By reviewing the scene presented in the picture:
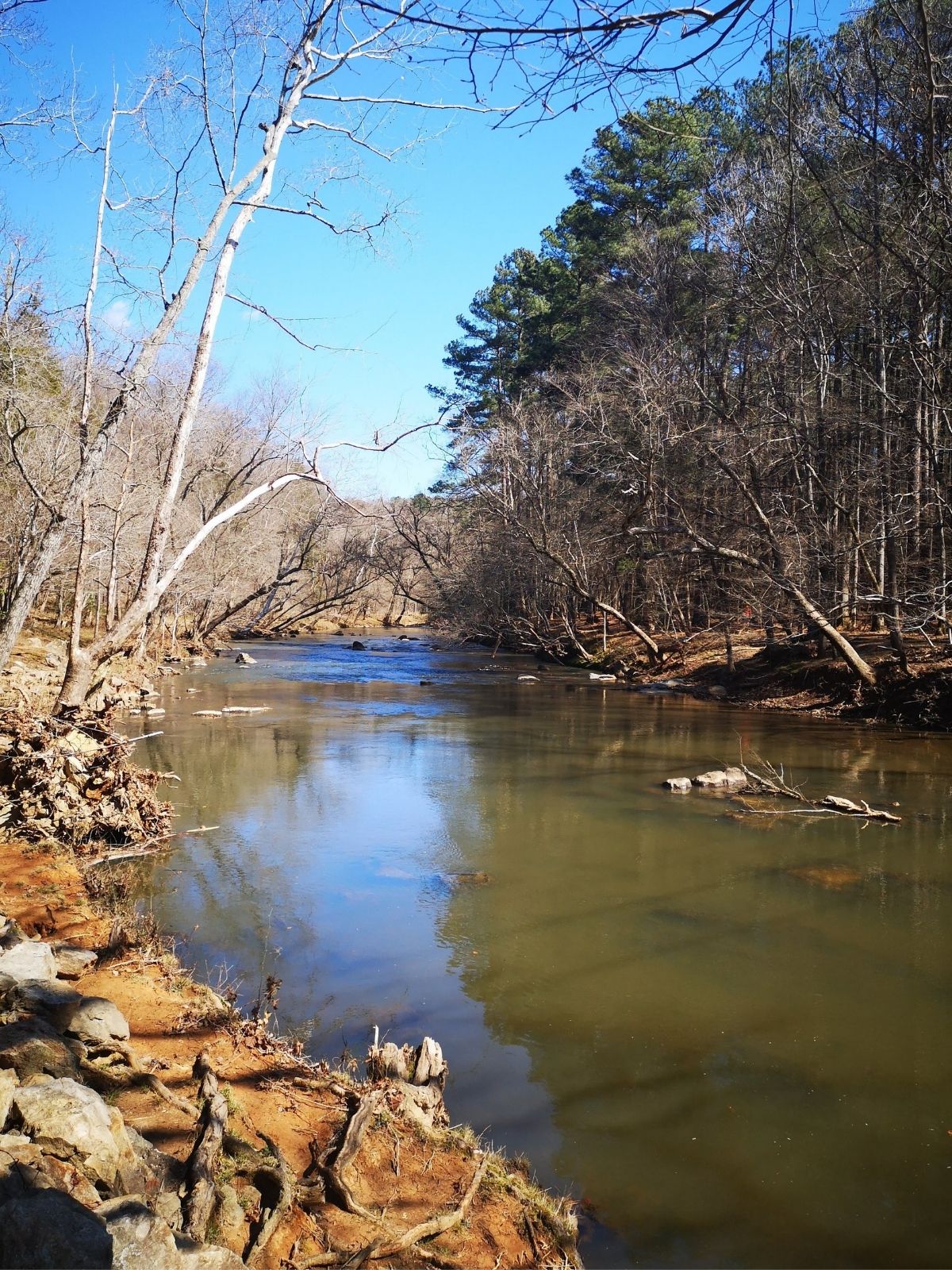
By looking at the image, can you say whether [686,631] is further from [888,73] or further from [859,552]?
[888,73]

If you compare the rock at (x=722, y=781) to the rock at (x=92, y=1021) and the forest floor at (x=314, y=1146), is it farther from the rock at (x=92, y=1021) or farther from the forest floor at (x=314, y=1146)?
the rock at (x=92, y=1021)

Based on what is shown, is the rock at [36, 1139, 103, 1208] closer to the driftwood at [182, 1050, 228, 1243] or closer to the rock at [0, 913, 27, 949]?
the driftwood at [182, 1050, 228, 1243]

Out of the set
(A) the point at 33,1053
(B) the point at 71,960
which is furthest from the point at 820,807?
(A) the point at 33,1053

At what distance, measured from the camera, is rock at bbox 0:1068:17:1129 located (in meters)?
2.77

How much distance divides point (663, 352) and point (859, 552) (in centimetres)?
1090

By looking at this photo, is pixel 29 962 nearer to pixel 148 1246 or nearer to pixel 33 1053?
pixel 33 1053

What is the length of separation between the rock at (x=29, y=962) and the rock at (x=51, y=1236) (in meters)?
2.32

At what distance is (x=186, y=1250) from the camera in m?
2.55

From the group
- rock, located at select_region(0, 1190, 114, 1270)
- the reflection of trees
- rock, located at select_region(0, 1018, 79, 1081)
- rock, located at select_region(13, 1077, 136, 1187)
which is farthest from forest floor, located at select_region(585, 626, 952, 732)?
rock, located at select_region(0, 1190, 114, 1270)

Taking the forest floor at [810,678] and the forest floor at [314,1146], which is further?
the forest floor at [810,678]

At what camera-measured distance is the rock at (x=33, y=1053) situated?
134 inches

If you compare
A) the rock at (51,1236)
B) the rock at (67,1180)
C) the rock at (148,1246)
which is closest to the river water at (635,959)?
the rock at (148,1246)

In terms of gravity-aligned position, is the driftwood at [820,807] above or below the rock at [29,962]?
below

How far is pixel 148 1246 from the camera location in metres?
2.42
